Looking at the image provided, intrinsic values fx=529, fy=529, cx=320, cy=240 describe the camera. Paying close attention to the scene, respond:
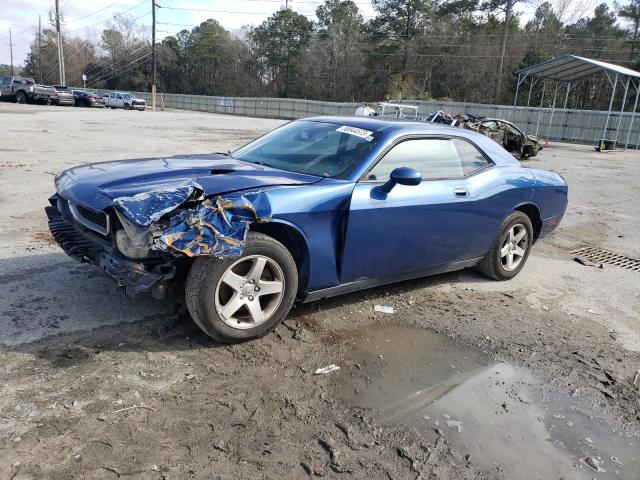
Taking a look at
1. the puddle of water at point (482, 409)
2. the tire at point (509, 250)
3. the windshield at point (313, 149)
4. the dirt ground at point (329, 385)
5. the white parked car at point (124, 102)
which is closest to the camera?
the dirt ground at point (329, 385)

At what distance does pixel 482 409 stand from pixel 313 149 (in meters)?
2.43

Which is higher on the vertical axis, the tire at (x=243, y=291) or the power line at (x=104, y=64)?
the power line at (x=104, y=64)

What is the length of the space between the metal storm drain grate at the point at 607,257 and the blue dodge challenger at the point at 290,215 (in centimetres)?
216

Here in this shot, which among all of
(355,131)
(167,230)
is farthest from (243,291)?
(355,131)

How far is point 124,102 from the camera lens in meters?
45.0

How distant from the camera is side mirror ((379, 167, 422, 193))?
3961 millimetres

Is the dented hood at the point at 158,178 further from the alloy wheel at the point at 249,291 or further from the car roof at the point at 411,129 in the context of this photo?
the car roof at the point at 411,129

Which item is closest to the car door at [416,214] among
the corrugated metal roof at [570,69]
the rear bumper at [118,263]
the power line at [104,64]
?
the rear bumper at [118,263]

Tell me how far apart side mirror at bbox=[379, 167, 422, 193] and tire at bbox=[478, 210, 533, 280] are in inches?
67.6

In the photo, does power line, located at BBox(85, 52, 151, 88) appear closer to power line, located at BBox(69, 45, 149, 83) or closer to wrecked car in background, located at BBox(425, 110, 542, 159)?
power line, located at BBox(69, 45, 149, 83)

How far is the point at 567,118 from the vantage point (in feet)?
99.3

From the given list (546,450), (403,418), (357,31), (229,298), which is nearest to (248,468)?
(403,418)

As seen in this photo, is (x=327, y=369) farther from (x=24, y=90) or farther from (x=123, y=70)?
(x=123, y=70)

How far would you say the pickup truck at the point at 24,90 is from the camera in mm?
37156
